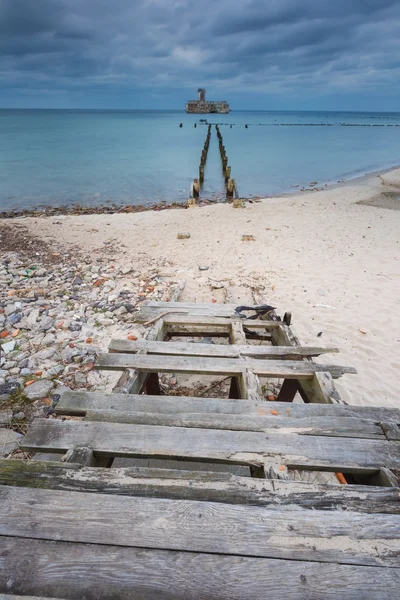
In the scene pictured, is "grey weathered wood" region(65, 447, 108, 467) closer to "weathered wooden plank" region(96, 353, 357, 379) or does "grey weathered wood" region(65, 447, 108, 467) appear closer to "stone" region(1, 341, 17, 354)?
"weathered wooden plank" region(96, 353, 357, 379)

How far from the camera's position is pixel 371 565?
1.48 meters

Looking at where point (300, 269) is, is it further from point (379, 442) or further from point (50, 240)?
point (50, 240)

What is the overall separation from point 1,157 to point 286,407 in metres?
36.8

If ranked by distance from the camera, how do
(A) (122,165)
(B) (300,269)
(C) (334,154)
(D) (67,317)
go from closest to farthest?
(D) (67,317) → (B) (300,269) → (A) (122,165) → (C) (334,154)

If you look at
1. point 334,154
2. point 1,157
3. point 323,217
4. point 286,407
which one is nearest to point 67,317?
point 286,407

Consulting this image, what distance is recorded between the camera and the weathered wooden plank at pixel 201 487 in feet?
5.86

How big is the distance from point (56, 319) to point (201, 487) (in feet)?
15.1

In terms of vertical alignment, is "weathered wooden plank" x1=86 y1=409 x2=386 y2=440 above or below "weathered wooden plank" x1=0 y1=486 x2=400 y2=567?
below

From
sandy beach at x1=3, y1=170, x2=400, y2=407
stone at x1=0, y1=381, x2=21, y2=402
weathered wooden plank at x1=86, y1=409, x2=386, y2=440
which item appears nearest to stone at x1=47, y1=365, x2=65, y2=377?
stone at x1=0, y1=381, x2=21, y2=402

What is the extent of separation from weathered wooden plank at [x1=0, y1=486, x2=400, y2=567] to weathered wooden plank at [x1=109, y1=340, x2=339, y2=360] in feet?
6.14

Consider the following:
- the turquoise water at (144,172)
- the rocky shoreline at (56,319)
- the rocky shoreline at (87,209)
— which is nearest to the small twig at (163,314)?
the rocky shoreline at (56,319)

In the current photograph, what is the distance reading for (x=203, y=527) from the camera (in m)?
1.60

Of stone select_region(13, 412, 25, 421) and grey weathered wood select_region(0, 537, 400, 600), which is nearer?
grey weathered wood select_region(0, 537, 400, 600)

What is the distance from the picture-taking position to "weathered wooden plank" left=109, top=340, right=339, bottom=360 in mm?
3523
